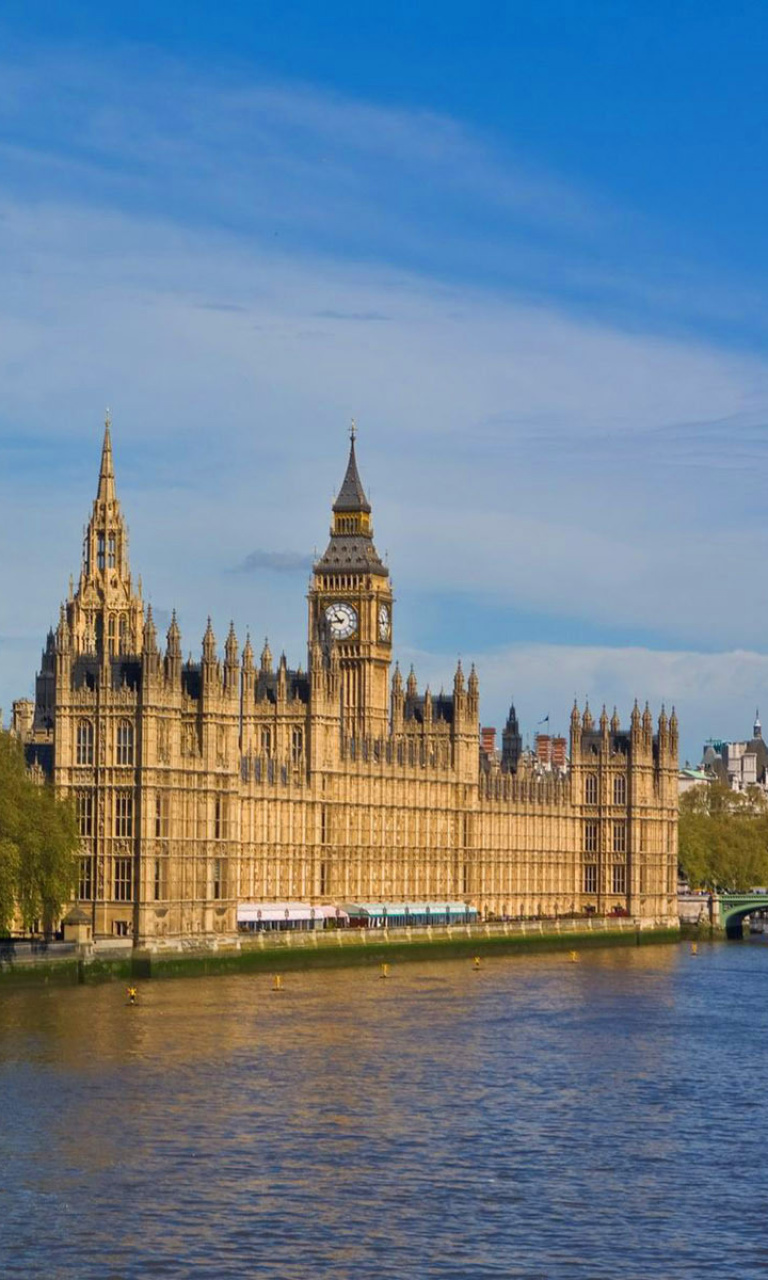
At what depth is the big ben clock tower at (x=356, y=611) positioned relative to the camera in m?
169

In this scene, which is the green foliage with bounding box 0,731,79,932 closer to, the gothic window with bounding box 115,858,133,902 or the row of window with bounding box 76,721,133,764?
the gothic window with bounding box 115,858,133,902

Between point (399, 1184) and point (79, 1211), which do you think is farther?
point (399, 1184)

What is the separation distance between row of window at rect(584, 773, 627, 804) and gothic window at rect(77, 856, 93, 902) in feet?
224

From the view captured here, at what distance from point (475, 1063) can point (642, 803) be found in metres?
95.4

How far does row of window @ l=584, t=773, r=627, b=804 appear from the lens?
181 meters

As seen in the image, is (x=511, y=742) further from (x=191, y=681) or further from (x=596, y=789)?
(x=191, y=681)

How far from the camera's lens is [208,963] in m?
118

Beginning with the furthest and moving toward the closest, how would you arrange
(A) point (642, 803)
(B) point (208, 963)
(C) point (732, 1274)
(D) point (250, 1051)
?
1. (A) point (642, 803)
2. (B) point (208, 963)
3. (D) point (250, 1051)
4. (C) point (732, 1274)

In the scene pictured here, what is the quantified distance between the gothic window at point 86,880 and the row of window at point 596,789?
68.3 m

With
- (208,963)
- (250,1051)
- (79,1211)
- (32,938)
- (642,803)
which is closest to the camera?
(79,1211)

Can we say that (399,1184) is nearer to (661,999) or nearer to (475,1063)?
(475,1063)

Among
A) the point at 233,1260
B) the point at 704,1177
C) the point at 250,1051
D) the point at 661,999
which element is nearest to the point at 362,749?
the point at 661,999

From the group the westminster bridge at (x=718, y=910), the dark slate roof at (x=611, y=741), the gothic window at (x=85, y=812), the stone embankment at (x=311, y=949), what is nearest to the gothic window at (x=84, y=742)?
the gothic window at (x=85, y=812)

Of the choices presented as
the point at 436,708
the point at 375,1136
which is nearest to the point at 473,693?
the point at 436,708
